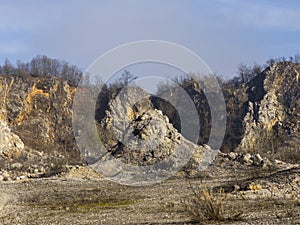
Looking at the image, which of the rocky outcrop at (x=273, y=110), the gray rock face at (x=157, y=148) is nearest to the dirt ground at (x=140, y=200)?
the gray rock face at (x=157, y=148)

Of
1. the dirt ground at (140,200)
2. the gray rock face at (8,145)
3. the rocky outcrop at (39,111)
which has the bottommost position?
the dirt ground at (140,200)

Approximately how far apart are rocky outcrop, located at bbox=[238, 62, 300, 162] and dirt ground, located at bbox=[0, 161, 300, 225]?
3951cm

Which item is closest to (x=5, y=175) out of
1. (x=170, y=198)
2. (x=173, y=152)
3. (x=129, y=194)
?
(x=173, y=152)

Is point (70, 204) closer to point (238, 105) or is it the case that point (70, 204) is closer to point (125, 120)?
point (125, 120)

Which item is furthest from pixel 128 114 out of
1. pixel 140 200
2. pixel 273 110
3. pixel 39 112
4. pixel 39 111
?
pixel 140 200

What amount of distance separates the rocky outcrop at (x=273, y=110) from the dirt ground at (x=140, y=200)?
1556 inches

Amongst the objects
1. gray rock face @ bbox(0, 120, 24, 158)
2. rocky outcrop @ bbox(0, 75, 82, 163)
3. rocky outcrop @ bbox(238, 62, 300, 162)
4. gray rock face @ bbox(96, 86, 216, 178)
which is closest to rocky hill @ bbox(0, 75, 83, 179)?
rocky outcrop @ bbox(0, 75, 82, 163)

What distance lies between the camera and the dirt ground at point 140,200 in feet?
64.1

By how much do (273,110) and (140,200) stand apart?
195 ft

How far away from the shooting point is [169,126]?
48.2 meters

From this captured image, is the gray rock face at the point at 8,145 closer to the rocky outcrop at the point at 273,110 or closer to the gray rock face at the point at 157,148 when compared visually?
the gray rock face at the point at 157,148

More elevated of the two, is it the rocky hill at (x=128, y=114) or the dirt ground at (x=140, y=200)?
the rocky hill at (x=128, y=114)

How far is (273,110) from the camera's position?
83.7 meters

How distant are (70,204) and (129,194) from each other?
186 inches
